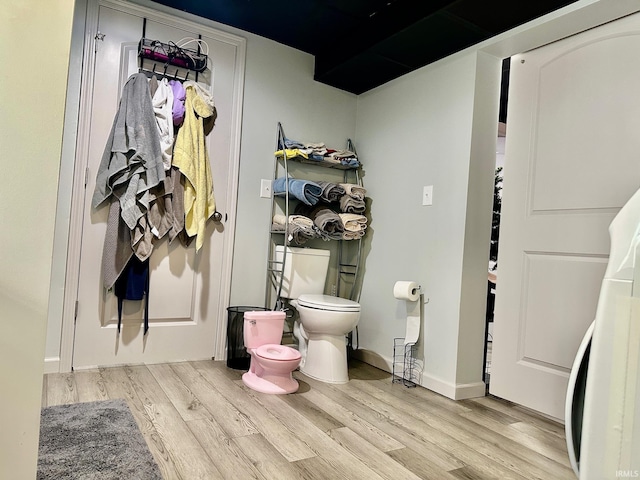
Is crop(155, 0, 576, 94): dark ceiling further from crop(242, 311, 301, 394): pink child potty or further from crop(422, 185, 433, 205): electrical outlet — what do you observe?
crop(242, 311, 301, 394): pink child potty

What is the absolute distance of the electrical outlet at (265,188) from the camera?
2926 mm

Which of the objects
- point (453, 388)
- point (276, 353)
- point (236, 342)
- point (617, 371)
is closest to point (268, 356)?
point (276, 353)

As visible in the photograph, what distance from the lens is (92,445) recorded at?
5.02 feet

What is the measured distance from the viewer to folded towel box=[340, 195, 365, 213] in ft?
9.64

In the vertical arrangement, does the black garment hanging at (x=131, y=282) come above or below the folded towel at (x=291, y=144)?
below

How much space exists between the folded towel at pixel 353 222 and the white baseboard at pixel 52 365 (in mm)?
1840

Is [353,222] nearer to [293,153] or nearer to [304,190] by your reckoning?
[304,190]

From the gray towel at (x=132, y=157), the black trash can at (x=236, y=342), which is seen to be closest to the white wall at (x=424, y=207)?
the black trash can at (x=236, y=342)

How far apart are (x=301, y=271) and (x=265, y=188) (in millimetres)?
623

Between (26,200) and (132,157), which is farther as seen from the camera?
(132,157)

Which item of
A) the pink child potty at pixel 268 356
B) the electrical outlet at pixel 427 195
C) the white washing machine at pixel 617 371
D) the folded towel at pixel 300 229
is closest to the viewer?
the white washing machine at pixel 617 371

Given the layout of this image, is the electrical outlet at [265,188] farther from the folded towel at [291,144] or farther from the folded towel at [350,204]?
the folded towel at [350,204]

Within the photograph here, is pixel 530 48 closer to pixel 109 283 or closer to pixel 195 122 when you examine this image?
pixel 195 122

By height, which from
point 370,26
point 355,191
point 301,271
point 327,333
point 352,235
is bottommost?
point 327,333
